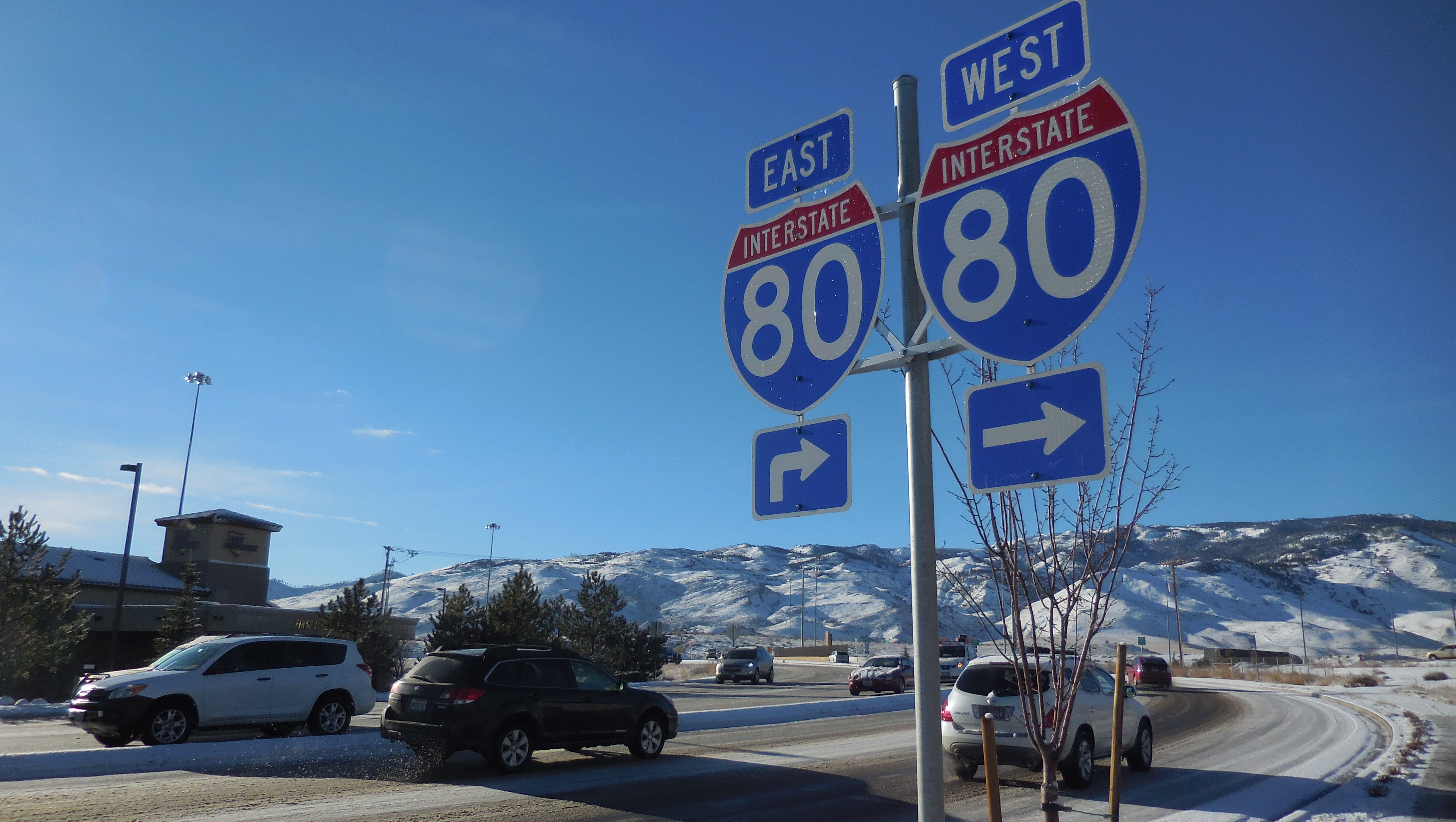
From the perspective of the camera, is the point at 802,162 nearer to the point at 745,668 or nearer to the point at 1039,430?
the point at 1039,430

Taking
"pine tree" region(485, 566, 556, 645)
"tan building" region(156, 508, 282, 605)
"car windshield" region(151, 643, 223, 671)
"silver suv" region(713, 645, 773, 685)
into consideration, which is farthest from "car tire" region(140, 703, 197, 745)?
"tan building" region(156, 508, 282, 605)

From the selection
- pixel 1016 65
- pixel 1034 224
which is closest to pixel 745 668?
pixel 1016 65

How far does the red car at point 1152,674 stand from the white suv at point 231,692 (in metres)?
33.9

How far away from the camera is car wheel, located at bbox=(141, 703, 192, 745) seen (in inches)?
561

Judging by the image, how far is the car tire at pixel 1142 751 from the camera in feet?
44.2

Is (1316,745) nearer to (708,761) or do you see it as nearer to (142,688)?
(708,761)

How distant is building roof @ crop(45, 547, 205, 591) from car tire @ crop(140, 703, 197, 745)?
35.1m

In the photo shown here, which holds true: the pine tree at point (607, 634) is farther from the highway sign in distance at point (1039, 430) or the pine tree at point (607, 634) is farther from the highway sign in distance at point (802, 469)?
the highway sign in distance at point (1039, 430)

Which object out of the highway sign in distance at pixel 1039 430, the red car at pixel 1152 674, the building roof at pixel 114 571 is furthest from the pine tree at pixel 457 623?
the red car at pixel 1152 674

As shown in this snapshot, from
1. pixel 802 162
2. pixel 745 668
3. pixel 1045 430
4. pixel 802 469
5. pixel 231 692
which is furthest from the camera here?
pixel 745 668

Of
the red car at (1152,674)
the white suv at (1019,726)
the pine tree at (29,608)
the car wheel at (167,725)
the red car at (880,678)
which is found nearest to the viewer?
the white suv at (1019,726)

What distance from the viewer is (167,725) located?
14508mm

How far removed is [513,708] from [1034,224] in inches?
465

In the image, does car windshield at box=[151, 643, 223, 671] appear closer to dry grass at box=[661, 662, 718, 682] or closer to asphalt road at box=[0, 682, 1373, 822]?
asphalt road at box=[0, 682, 1373, 822]
